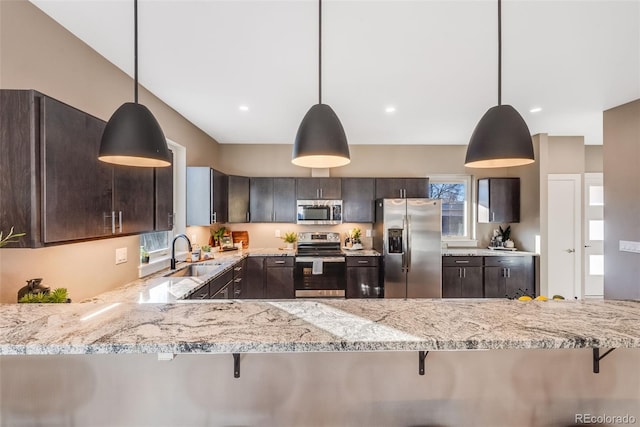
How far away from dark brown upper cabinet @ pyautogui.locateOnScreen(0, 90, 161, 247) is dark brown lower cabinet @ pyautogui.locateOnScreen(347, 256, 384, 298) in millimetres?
3202

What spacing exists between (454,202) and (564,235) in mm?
1615

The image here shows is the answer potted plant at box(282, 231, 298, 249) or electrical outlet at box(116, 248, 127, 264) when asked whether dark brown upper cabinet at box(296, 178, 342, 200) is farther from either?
electrical outlet at box(116, 248, 127, 264)

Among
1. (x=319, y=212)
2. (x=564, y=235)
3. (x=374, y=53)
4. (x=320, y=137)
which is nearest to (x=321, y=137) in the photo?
(x=320, y=137)

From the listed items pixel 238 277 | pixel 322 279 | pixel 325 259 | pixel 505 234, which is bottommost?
pixel 322 279

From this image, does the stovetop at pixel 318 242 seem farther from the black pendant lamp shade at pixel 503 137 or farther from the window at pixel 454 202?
the black pendant lamp shade at pixel 503 137

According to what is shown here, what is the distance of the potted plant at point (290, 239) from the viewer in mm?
4730

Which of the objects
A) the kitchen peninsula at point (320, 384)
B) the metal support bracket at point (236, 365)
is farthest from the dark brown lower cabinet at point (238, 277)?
the metal support bracket at point (236, 365)

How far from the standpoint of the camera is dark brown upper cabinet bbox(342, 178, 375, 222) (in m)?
4.70

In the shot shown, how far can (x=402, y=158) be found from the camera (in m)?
5.01

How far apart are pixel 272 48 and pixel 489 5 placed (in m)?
1.41

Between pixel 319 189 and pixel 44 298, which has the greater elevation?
pixel 319 189

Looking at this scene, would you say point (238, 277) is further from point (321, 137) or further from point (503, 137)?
point (503, 137)

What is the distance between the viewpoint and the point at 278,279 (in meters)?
4.23

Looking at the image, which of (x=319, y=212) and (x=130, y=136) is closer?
(x=130, y=136)
